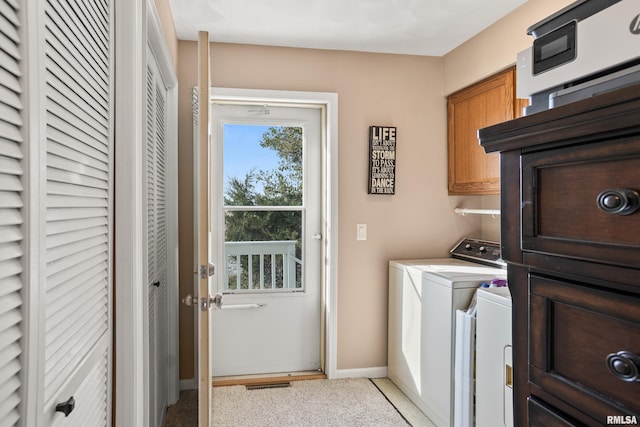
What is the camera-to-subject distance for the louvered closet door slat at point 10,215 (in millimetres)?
582

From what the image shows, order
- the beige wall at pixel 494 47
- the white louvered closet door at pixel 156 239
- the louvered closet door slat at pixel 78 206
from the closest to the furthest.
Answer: the louvered closet door slat at pixel 78 206
the white louvered closet door at pixel 156 239
the beige wall at pixel 494 47

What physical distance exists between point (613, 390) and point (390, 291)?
258 centimetres

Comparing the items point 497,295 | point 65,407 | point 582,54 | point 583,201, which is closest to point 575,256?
point 583,201

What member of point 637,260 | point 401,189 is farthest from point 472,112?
point 637,260

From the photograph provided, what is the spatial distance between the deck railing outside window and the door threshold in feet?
2.12

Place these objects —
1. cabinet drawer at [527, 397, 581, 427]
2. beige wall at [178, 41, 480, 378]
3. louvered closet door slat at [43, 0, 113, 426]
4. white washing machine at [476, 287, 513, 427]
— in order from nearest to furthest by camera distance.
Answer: cabinet drawer at [527, 397, 581, 427]
louvered closet door slat at [43, 0, 113, 426]
white washing machine at [476, 287, 513, 427]
beige wall at [178, 41, 480, 378]

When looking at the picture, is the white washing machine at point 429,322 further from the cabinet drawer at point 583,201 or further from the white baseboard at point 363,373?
the cabinet drawer at point 583,201

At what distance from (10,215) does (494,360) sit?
1.89 m

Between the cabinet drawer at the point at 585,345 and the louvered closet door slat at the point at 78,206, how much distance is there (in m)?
0.87

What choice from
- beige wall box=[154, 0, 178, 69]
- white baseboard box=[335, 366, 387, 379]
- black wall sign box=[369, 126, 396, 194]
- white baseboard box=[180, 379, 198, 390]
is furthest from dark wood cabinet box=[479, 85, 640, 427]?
white baseboard box=[180, 379, 198, 390]

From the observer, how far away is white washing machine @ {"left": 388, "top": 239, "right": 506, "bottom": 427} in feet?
7.61

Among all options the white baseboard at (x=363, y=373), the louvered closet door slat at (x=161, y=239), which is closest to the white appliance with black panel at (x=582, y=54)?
the louvered closet door slat at (x=161, y=239)

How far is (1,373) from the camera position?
0.58 meters

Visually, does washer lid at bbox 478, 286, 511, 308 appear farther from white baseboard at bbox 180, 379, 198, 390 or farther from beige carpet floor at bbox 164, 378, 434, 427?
white baseboard at bbox 180, 379, 198, 390
